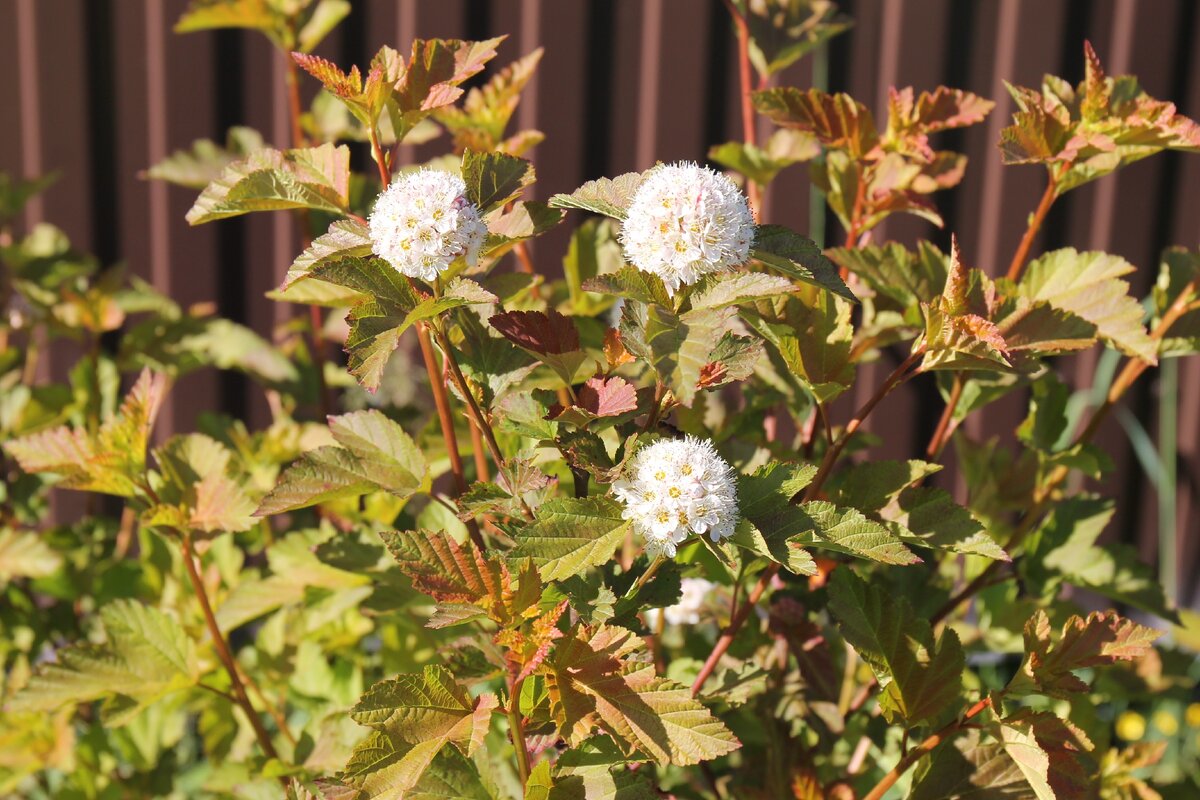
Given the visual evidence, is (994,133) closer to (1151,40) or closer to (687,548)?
(1151,40)

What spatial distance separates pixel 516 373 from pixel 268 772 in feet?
1.76

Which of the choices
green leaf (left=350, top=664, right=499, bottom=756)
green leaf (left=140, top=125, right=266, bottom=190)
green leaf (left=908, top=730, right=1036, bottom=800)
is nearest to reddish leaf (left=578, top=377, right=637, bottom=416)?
green leaf (left=350, top=664, right=499, bottom=756)

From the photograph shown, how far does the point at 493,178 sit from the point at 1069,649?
62cm

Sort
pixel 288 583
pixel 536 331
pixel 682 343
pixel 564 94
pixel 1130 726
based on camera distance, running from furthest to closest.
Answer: pixel 564 94 < pixel 1130 726 < pixel 288 583 < pixel 536 331 < pixel 682 343

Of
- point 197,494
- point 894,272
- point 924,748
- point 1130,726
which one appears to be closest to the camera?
point 924,748

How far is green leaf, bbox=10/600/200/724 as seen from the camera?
1.19 metres

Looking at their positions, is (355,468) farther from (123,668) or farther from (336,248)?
(123,668)

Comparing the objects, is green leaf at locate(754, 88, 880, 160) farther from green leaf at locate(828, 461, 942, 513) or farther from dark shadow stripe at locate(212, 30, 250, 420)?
dark shadow stripe at locate(212, 30, 250, 420)

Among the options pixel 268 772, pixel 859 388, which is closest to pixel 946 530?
pixel 268 772

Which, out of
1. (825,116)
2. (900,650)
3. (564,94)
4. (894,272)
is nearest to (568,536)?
(900,650)

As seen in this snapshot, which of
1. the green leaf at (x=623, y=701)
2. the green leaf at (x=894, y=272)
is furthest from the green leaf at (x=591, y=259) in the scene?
the green leaf at (x=623, y=701)

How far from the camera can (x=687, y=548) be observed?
101 centimetres

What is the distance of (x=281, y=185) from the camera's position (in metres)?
0.92

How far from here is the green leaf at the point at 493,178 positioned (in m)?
0.87
